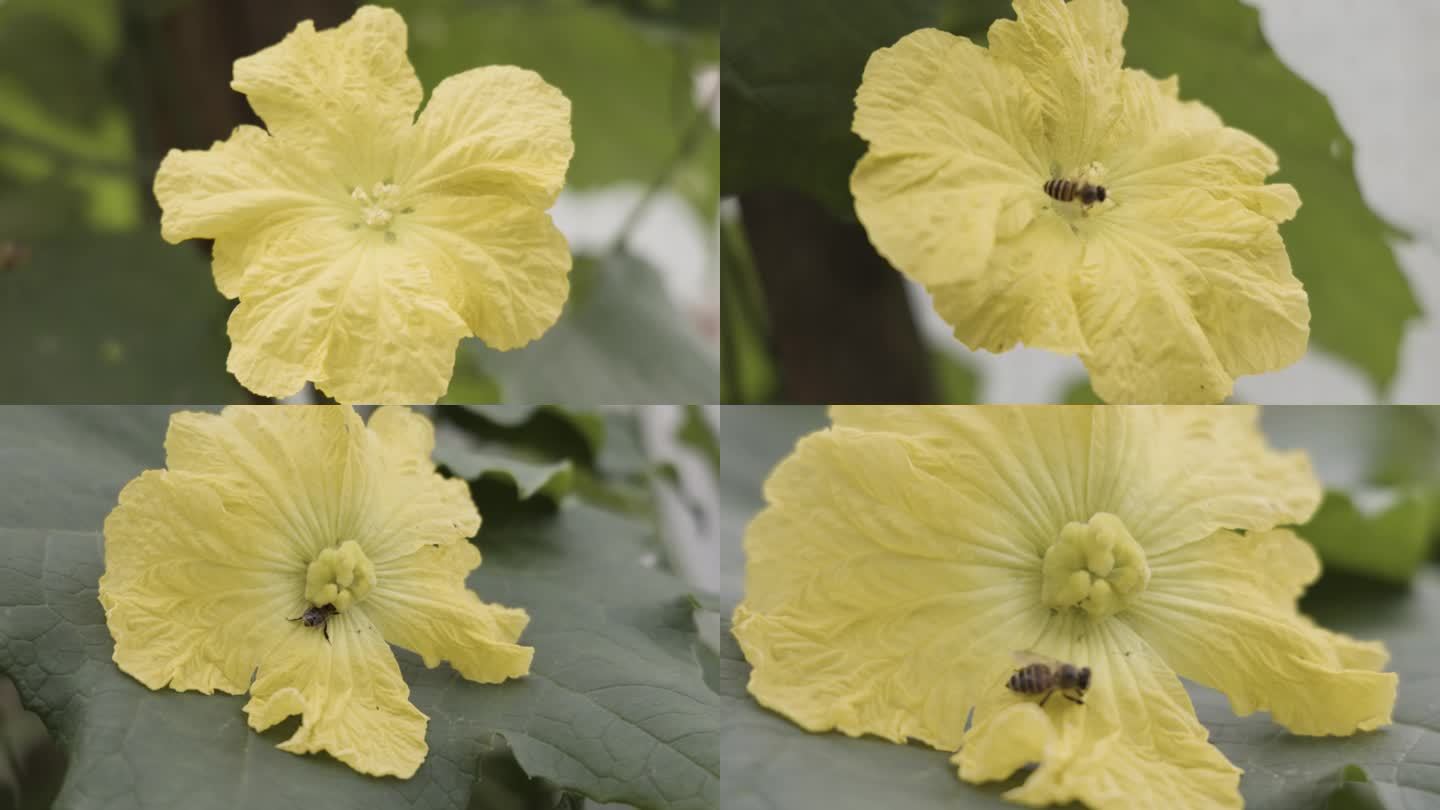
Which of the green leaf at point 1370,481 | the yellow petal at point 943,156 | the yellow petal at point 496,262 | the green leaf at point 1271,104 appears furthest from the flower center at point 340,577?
the green leaf at point 1370,481

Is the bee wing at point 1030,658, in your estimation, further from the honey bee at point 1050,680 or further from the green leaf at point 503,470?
the green leaf at point 503,470

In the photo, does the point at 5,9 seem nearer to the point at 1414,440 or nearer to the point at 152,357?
the point at 152,357

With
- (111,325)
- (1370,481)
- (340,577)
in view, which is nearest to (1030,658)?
(340,577)

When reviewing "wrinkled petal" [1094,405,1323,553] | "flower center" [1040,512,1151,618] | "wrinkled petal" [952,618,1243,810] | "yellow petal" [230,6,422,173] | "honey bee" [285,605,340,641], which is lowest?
"honey bee" [285,605,340,641]

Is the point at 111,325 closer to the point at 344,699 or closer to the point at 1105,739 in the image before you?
the point at 344,699

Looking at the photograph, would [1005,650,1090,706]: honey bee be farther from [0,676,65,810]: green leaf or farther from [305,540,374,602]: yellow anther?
[0,676,65,810]: green leaf

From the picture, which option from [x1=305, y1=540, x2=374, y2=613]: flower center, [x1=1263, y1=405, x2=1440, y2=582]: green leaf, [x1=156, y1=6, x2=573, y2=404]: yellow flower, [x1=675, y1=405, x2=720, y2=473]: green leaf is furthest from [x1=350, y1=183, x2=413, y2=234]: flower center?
[x1=1263, y1=405, x2=1440, y2=582]: green leaf
